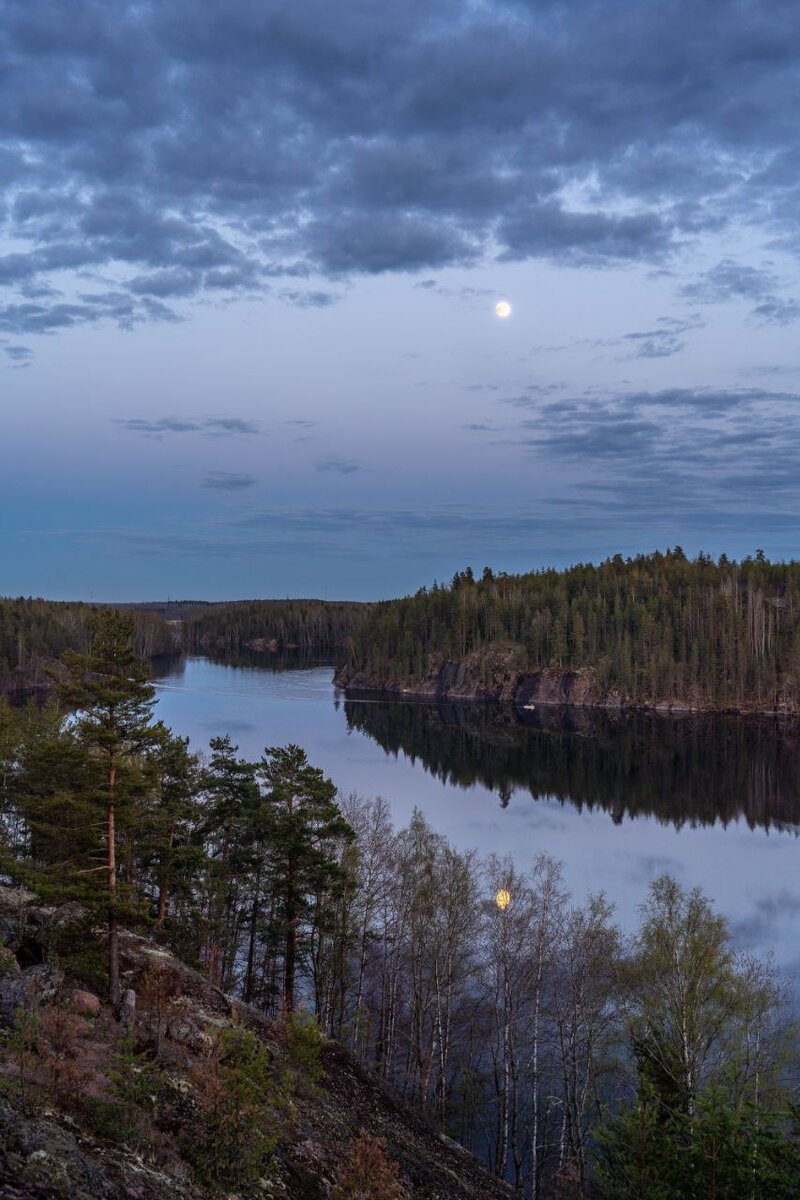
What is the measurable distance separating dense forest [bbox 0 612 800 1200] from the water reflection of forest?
49.8 m

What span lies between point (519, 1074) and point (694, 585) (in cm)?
17482

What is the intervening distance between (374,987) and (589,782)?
210 feet

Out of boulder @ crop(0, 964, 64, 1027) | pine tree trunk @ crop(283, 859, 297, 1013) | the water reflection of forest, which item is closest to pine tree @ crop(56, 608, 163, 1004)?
A: boulder @ crop(0, 964, 64, 1027)

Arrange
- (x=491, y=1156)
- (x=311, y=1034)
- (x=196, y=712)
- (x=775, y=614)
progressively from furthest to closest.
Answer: (x=775, y=614) → (x=196, y=712) → (x=491, y=1156) → (x=311, y=1034)

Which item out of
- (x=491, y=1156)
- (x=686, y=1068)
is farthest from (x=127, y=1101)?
(x=491, y=1156)

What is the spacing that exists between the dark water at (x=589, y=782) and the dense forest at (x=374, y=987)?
18.0m

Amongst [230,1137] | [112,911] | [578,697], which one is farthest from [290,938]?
[578,697]

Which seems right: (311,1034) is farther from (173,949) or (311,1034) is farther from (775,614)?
(775,614)

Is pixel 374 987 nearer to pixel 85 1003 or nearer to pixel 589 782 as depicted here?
pixel 85 1003

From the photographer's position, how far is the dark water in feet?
207

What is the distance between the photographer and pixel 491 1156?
101ft

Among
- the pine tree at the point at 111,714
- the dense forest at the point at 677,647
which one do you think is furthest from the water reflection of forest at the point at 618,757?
the pine tree at the point at 111,714

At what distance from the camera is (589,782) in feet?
330

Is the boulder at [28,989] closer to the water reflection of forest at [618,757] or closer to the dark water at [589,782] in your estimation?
the dark water at [589,782]
